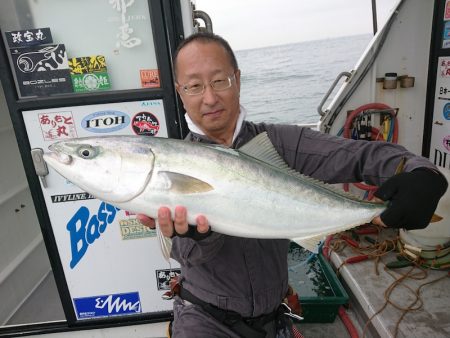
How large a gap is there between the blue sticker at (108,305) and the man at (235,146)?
1.18 metres

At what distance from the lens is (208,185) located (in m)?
1.62

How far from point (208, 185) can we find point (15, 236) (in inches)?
159

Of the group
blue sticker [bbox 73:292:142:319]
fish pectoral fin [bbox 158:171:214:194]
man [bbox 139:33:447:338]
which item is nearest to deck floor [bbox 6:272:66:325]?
blue sticker [bbox 73:292:142:319]

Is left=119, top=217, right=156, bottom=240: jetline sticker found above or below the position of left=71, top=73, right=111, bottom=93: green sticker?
below

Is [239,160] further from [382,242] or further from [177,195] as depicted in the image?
[382,242]

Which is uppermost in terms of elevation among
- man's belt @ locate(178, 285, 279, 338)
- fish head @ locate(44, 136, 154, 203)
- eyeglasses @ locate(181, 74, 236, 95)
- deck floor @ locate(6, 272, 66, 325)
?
eyeglasses @ locate(181, 74, 236, 95)

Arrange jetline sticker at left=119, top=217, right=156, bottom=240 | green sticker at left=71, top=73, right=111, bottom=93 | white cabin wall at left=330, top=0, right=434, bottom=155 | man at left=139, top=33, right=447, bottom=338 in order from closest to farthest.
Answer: man at left=139, top=33, right=447, bottom=338 → green sticker at left=71, top=73, right=111, bottom=93 → jetline sticker at left=119, top=217, right=156, bottom=240 → white cabin wall at left=330, top=0, right=434, bottom=155

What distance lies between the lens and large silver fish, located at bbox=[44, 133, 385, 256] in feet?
5.21

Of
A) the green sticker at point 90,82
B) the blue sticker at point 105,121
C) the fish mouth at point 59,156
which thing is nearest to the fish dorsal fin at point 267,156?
the fish mouth at point 59,156

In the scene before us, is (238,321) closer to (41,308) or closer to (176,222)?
(176,222)

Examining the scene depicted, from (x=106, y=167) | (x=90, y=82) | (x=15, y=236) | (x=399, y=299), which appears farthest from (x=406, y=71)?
(x=15, y=236)

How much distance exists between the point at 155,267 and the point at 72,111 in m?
1.56

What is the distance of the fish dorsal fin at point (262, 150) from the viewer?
71.3 inches

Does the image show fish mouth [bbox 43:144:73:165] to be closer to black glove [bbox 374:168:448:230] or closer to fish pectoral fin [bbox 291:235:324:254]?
fish pectoral fin [bbox 291:235:324:254]
